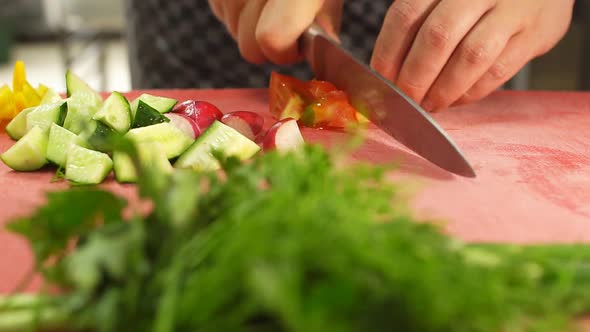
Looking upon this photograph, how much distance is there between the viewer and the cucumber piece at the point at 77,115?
1554 millimetres

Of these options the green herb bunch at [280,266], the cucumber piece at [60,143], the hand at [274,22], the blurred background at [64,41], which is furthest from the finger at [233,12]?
the blurred background at [64,41]

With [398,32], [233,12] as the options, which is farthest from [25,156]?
[398,32]

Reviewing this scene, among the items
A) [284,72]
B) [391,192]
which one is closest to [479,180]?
[391,192]

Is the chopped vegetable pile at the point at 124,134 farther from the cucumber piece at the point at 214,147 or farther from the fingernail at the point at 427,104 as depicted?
the fingernail at the point at 427,104

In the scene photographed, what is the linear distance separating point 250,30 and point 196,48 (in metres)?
0.65

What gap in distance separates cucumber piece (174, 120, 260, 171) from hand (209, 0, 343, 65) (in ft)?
1.20

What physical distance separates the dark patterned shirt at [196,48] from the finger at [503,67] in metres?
0.64

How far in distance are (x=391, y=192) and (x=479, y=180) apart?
0.59 m

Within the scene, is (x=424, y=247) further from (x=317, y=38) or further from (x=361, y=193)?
A: (x=317, y=38)

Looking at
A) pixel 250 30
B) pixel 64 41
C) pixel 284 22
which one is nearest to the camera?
pixel 284 22

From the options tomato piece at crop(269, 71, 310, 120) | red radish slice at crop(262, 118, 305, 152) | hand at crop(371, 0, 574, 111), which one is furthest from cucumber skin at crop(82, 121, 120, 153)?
hand at crop(371, 0, 574, 111)

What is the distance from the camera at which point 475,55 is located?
64.0 inches

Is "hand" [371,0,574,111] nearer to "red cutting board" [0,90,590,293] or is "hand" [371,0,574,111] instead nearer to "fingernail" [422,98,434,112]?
"fingernail" [422,98,434,112]

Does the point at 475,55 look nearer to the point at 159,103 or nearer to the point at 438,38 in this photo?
the point at 438,38
